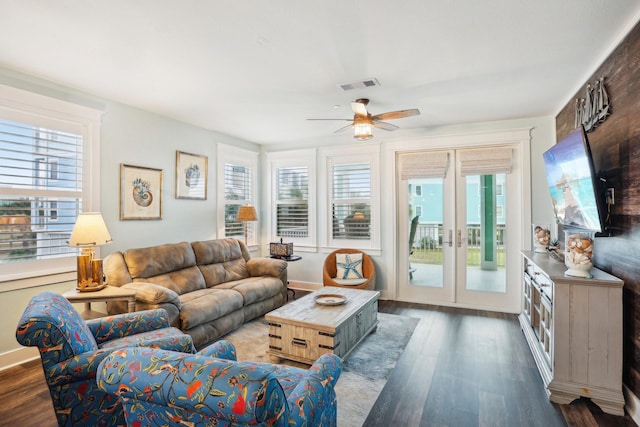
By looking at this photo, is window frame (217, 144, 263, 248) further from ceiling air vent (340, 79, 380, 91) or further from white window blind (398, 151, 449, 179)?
ceiling air vent (340, 79, 380, 91)

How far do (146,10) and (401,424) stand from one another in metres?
3.08

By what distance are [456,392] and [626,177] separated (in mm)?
2005

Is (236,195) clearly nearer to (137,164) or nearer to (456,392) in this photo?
(137,164)

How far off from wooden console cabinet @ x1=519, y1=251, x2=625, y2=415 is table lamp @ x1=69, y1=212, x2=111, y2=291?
3740 mm

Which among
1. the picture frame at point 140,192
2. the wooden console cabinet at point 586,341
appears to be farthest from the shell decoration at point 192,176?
the wooden console cabinet at point 586,341

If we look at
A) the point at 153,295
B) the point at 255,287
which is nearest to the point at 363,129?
the point at 255,287

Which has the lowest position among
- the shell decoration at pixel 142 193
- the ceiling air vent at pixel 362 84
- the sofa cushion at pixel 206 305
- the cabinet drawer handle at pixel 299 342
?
the cabinet drawer handle at pixel 299 342

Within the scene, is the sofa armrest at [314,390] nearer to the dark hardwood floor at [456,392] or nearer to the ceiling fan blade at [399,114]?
the dark hardwood floor at [456,392]

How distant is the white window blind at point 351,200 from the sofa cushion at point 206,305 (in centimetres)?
226

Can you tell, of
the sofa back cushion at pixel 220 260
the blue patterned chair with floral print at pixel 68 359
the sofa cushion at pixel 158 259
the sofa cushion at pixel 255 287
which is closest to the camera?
the blue patterned chair with floral print at pixel 68 359

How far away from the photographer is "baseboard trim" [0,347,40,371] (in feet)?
9.71

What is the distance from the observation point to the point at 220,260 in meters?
4.54

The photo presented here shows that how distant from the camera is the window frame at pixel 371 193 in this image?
5250 mm

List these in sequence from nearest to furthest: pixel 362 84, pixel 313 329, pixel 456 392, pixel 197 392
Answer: pixel 197 392
pixel 456 392
pixel 313 329
pixel 362 84
